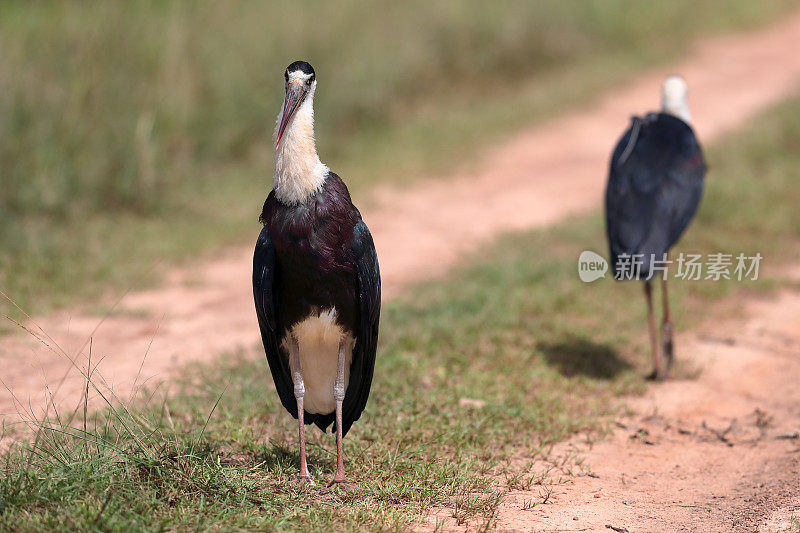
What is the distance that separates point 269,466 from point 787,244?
4.98m

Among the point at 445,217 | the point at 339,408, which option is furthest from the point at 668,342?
the point at 445,217

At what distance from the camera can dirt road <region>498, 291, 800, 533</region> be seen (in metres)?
3.42

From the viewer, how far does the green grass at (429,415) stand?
304 cm

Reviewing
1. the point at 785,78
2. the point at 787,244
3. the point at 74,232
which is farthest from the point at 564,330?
the point at 785,78

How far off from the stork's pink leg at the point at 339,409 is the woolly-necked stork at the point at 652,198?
199cm

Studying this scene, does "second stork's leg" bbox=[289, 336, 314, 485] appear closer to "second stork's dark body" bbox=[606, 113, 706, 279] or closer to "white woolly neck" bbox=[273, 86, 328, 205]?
"white woolly neck" bbox=[273, 86, 328, 205]

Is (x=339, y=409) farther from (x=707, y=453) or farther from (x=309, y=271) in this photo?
(x=707, y=453)

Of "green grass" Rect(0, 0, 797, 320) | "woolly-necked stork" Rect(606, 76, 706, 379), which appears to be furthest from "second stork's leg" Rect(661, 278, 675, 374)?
"green grass" Rect(0, 0, 797, 320)

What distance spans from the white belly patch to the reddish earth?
838 mm

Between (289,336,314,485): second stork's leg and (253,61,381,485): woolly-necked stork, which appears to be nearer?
(253,61,381,485): woolly-necked stork

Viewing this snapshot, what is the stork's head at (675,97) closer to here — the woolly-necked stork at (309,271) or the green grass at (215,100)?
the woolly-necked stork at (309,271)

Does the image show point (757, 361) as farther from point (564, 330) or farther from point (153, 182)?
point (153, 182)

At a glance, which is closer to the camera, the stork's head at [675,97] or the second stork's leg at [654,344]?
the second stork's leg at [654,344]

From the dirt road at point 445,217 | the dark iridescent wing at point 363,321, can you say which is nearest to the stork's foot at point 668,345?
the dirt road at point 445,217
